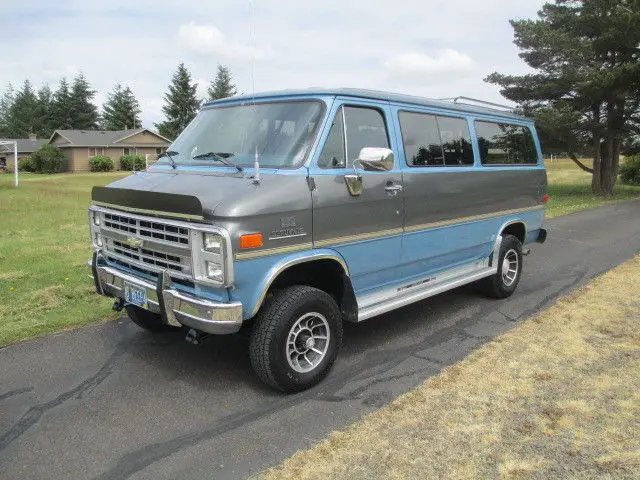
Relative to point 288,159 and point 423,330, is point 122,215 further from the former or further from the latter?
point 423,330

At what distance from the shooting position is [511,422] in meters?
3.61

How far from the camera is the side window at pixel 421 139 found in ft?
16.5

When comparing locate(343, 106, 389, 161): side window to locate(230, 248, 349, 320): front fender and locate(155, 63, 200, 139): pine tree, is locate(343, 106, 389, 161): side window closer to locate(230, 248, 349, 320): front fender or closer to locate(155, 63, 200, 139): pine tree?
locate(230, 248, 349, 320): front fender

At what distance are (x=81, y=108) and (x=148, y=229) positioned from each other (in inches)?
3416

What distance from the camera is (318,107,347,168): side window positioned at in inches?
167

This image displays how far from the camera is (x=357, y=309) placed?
4547 mm

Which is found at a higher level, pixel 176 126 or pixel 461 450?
pixel 176 126

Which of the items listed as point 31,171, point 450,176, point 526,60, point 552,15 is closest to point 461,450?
point 450,176

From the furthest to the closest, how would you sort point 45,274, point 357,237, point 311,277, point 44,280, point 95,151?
point 95,151 < point 45,274 < point 44,280 < point 311,277 < point 357,237

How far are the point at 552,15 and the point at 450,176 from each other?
20.1m

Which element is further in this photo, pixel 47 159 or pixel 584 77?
pixel 47 159

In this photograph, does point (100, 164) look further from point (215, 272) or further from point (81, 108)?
point (215, 272)

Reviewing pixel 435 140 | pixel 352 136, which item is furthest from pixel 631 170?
pixel 352 136

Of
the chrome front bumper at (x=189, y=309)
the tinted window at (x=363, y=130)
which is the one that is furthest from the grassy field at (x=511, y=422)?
the tinted window at (x=363, y=130)
